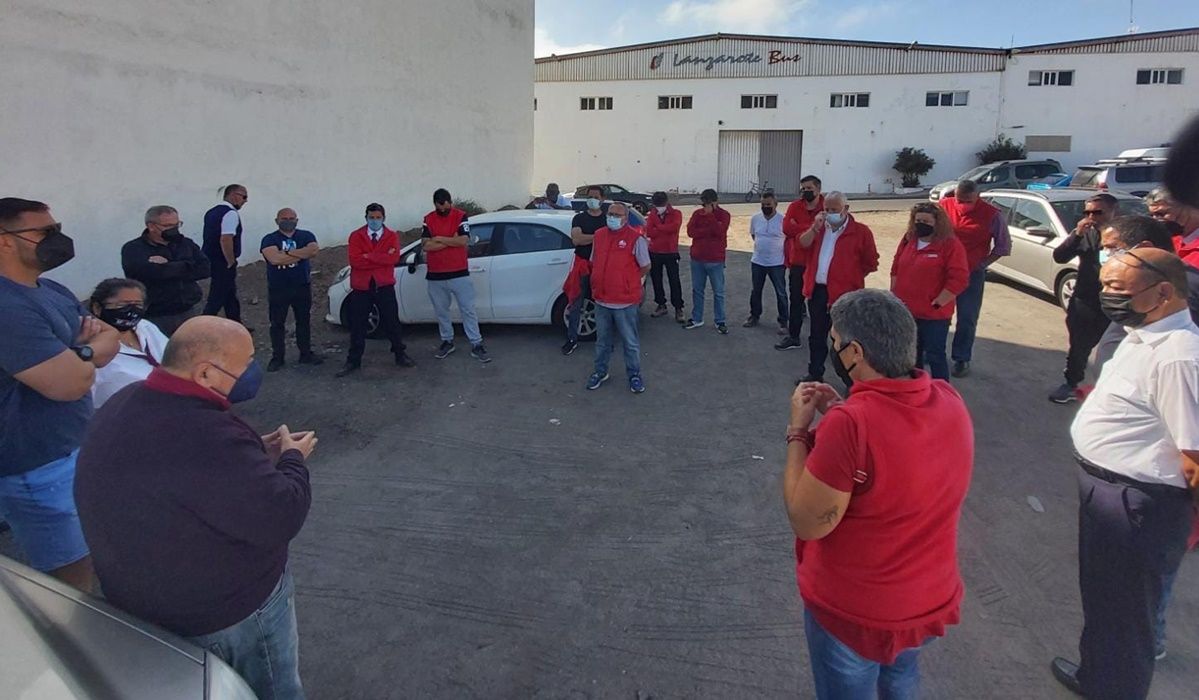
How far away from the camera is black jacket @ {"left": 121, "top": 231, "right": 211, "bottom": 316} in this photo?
5492mm

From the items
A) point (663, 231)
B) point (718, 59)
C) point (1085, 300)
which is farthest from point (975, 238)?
point (718, 59)

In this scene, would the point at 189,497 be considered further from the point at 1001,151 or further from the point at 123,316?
the point at 1001,151

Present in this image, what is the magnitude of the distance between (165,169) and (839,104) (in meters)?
32.5

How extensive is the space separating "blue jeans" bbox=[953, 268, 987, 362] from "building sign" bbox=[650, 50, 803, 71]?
104 ft

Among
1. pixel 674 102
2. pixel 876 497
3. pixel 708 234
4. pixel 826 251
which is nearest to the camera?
pixel 876 497

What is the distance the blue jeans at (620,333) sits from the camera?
21.3ft

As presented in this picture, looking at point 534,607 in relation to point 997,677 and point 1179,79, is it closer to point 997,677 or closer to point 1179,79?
point 997,677

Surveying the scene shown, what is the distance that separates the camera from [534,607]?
3498 millimetres

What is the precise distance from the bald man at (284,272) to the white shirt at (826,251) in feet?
16.3

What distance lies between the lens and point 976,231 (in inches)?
260

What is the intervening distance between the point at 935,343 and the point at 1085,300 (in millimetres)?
1413

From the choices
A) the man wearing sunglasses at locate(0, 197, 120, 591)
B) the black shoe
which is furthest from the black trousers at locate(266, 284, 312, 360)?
the black shoe

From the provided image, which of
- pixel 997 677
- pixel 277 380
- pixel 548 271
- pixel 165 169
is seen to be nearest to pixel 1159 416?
pixel 997 677

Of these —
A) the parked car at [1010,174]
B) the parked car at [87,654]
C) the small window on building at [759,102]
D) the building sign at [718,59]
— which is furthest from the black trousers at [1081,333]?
the building sign at [718,59]
